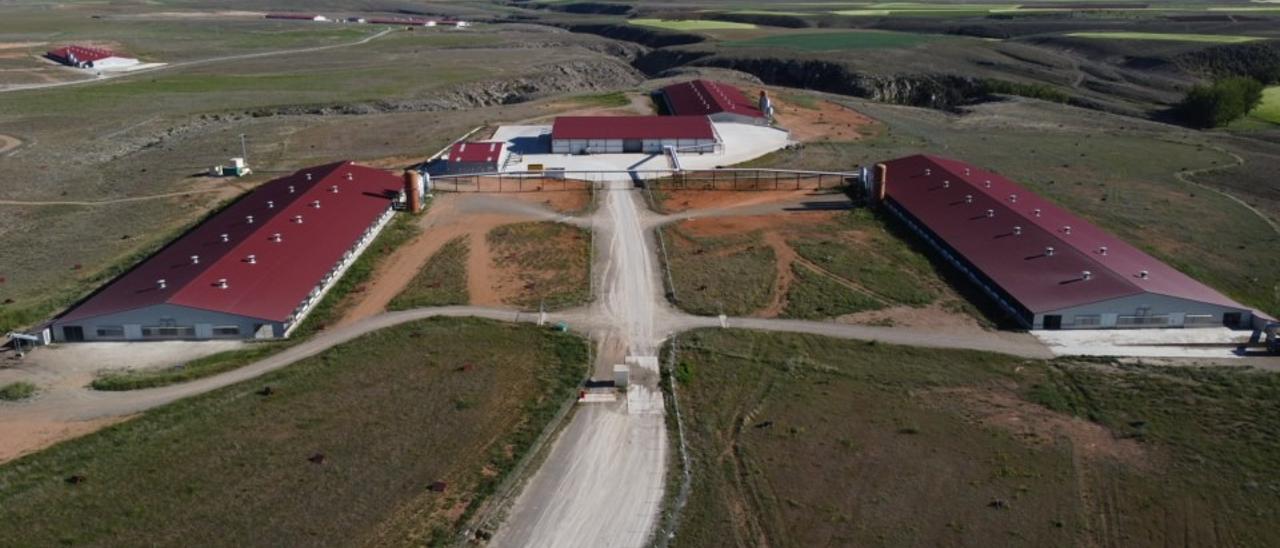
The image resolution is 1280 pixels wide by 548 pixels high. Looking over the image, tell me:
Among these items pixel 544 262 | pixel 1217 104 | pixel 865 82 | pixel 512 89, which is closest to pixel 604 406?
pixel 544 262

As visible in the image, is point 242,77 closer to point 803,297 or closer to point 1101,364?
point 803,297

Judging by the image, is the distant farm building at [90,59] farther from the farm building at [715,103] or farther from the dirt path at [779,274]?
the dirt path at [779,274]

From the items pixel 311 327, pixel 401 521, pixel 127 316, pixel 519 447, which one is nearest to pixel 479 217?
pixel 311 327

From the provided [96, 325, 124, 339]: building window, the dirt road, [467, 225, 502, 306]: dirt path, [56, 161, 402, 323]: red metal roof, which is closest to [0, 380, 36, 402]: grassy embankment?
[96, 325, 124, 339]: building window

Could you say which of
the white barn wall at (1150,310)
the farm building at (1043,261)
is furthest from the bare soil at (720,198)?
the white barn wall at (1150,310)

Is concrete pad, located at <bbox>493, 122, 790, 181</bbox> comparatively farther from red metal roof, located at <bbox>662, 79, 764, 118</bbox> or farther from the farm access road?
the farm access road

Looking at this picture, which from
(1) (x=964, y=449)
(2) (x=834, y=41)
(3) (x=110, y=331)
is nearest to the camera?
(1) (x=964, y=449)

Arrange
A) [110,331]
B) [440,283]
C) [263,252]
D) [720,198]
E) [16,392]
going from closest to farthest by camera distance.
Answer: [16,392] → [110,331] → [263,252] → [440,283] → [720,198]

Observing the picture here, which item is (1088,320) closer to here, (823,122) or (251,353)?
(251,353)
